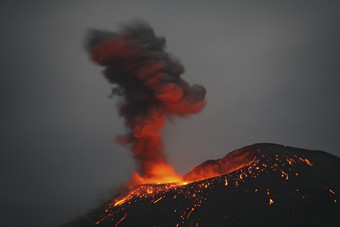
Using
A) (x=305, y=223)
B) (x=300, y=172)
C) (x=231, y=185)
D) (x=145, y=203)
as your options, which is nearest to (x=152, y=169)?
(x=145, y=203)

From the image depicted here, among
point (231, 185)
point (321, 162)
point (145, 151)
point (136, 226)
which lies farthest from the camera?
point (145, 151)

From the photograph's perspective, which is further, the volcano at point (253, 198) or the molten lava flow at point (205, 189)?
the molten lava flow at point (205, 189)

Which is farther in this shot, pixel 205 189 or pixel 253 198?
pixel 205 189

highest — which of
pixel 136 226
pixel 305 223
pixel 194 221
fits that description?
pixel 136 226

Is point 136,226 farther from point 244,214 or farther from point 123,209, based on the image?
point 244,214

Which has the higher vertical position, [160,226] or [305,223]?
[160,226]

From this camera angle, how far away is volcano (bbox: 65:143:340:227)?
2481 cm

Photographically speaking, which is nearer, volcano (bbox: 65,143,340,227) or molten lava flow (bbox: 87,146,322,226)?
volcano (bbox: 65,143,340,227)

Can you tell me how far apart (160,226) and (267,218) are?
364 inches

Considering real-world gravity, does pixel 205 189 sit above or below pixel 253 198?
above

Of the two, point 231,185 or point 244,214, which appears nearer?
point 244,214

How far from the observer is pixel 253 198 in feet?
92.9

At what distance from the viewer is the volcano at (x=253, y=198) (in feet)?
81.4

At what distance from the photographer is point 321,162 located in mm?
36969
